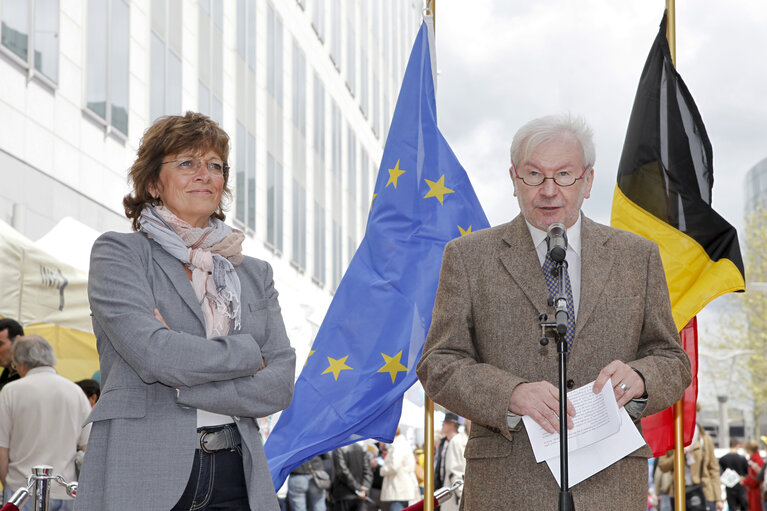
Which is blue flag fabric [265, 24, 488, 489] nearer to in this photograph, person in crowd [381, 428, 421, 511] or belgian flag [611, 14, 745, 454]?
belgian flag [611, 14, 745, 454]

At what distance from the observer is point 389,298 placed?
577 centimetres

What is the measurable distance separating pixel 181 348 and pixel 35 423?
4.78m

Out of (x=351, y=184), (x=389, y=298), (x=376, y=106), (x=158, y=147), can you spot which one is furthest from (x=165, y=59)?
(x=376, y=106)

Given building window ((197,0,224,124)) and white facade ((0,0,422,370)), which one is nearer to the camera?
white facade ((0,0,422,370))

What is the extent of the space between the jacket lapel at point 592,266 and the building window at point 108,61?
45.1 ft

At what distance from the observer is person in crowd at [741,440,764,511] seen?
1911 cm

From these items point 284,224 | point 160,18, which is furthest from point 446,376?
point 284,224

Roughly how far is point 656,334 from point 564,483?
0.77 metres

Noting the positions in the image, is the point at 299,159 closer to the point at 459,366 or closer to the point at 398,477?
the point at 398,477

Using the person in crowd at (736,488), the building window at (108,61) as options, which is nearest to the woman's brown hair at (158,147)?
the building window at (108,61)

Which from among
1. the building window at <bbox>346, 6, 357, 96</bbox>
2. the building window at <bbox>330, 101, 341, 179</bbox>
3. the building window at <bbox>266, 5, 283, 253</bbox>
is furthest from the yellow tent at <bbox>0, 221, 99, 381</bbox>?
the building window at <bbox>346, 6, 357, 96</bbox>

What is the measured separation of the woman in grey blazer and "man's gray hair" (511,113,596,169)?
39.3 inches

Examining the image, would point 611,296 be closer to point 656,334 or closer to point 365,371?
point 656,334

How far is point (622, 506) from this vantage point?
3.21 m
